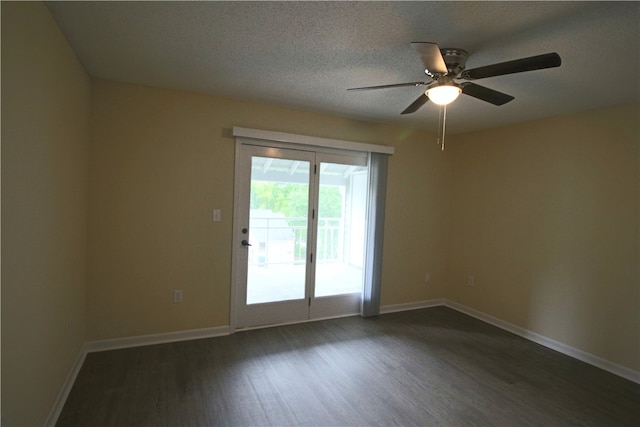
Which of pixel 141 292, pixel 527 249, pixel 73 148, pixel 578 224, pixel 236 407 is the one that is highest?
pixel 73 148

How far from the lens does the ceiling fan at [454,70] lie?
5.11 ft

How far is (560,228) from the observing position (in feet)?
10.6

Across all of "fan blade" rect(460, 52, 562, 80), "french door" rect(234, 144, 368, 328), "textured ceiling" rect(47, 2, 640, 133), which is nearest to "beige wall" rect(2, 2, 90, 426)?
"textured ceiling" rect(47, 2, 640, 133)

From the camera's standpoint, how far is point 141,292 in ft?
9.61

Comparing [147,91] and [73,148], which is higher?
[147,91]

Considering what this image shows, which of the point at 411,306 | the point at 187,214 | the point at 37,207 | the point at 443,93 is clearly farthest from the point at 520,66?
the point at 411,306

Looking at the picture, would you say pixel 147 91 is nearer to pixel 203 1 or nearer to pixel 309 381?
pixel 203 1

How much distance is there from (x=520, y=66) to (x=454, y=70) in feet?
1.61

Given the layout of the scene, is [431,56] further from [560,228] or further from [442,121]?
[560,228]

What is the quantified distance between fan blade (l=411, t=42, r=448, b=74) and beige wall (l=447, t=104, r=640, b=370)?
224 centimetres

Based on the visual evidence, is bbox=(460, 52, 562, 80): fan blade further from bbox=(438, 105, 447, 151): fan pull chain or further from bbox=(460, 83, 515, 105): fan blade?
bbox=(438, 105, 447, 151): fan pull chain

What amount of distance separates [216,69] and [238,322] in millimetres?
2425

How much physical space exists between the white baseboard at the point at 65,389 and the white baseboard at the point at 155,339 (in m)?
0.12

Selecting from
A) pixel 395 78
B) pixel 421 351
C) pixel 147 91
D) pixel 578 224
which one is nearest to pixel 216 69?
pixel 147 91
